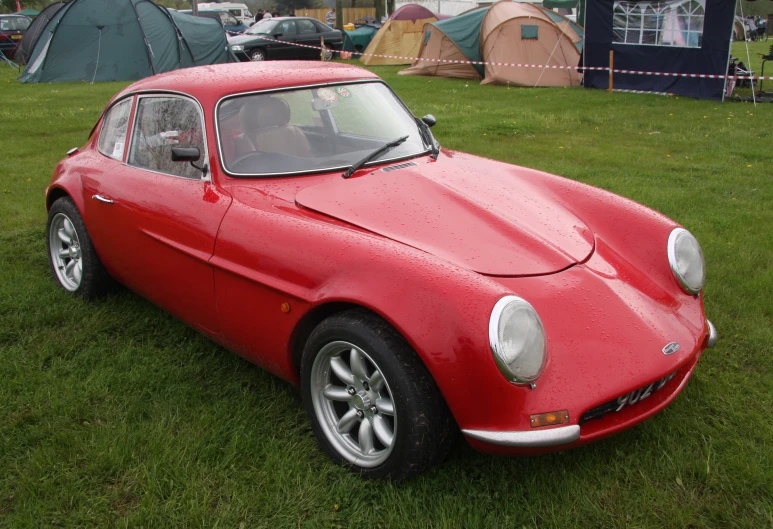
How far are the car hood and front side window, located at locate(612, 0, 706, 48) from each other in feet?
37.4

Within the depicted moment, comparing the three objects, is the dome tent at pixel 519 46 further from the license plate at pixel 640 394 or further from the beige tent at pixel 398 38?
the license plate at pixel 640 394

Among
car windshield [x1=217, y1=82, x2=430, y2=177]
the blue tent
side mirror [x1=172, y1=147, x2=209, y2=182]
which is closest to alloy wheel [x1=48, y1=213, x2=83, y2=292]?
side mirror [x1=172, y1=147, x2=209, y2=182]

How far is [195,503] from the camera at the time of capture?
2.48 meters

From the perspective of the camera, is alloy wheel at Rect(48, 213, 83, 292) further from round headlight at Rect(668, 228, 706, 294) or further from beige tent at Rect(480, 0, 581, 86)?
beige tent at Rect(480, 0, 581, 86)

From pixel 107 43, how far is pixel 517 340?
1628 cm

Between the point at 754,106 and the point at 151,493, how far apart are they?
12.0 metres

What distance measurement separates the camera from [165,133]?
3691mm

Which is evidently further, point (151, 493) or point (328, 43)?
point (328, 43)

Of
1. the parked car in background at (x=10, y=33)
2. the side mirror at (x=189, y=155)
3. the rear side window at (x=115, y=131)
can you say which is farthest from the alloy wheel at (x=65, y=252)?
the parked car in background at (x=10, y=33)

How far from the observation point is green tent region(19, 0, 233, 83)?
15750 millimetres

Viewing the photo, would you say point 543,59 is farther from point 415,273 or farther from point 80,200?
point 415,273

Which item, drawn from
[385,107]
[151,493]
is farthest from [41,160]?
[151,493]

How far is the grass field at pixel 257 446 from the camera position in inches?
95.7

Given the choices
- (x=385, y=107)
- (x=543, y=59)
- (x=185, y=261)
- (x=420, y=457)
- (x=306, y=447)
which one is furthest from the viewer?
(x=543, y=59)
